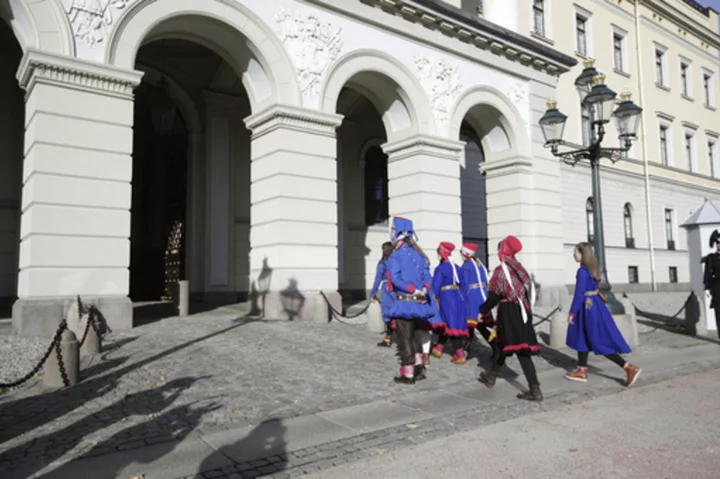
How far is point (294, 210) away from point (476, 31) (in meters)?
8.27

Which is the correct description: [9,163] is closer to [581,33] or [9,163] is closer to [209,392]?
[209,392]

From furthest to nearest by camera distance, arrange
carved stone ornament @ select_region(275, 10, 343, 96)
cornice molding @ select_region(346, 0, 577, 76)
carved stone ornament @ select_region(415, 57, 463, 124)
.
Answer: carved stone ornament @ select_region(415, 57, 463, 124)
cornice molding @ select_region(346, 0, 577, 76)
carved stone ornament @ select_region(275, 10, 343, 96)

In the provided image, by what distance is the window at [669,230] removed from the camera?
2881 centimetres

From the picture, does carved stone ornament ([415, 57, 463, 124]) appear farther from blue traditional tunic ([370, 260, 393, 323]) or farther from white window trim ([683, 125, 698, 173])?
white window trim ([683, 125, 698, 173])

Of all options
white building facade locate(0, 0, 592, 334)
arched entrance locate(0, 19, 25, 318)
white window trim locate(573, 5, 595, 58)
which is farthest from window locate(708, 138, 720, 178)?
arched entrance locate(0, 19, 25, 318)

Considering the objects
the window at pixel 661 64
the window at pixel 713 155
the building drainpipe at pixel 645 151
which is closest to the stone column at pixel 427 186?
the building drainpipe at pixel 645 151

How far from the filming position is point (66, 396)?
593 cm

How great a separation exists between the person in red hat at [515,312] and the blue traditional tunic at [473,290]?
1851 millimetres

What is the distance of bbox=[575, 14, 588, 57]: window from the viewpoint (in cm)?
2548

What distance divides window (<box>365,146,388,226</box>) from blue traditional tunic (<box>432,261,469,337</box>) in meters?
12.4

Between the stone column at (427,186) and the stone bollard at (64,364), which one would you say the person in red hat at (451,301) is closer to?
the stone bollard at (64,364)

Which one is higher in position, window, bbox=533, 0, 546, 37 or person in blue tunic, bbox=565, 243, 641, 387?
window, bbox=533, 0, 546, 37

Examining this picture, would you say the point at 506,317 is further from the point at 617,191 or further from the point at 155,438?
the point at 617,191

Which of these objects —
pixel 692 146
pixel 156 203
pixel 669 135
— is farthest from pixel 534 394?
pixel 692 146
